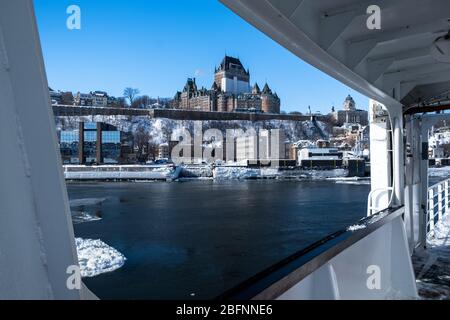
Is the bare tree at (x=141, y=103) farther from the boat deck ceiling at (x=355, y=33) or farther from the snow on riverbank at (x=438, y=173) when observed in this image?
the boat deck ceiling at (x=355, y=33)

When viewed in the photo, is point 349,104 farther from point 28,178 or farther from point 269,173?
point 28,178

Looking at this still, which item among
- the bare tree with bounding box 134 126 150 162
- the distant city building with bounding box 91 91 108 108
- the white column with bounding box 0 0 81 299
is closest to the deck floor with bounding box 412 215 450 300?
the white column with bounding box 0 0 81 299

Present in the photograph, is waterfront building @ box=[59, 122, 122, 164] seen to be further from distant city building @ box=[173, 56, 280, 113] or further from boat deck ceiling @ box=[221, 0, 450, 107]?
boat deck ceiling @ box=[221, 0, 450, 107]

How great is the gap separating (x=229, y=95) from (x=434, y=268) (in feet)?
241

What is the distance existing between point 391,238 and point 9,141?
9.10ft

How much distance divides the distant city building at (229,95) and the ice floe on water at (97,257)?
63050 millimetres

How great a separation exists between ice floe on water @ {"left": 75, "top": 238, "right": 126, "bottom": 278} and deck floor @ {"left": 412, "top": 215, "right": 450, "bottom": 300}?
6388mm

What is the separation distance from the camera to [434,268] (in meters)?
3.15

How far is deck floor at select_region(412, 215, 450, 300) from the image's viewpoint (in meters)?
2.64

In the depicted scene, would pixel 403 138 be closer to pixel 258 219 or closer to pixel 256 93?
pixel 258 219

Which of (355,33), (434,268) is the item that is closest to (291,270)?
(355,33)

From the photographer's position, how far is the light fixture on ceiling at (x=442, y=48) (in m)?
2.02

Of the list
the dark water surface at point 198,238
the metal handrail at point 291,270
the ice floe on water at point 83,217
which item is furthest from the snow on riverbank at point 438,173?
the metal handrail at point 291,270

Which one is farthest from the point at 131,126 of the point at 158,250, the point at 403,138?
the point at 403,138
